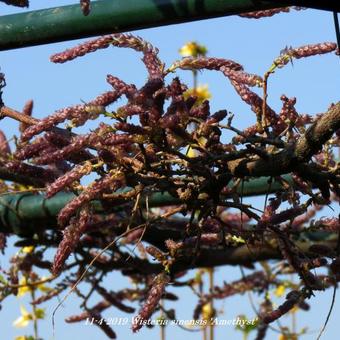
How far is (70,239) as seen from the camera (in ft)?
4.09

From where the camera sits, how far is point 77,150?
1.24 meters

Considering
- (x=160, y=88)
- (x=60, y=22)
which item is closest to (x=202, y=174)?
(x=160, y=88)

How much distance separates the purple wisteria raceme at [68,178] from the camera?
4.05ft

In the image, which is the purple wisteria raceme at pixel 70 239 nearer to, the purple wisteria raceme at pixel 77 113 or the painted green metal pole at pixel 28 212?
the purple wisteria raceme at pixel 77 113

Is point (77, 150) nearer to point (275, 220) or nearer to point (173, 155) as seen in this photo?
point (173, 155)

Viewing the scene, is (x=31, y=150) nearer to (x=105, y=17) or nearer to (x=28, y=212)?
(x=105, y=17)

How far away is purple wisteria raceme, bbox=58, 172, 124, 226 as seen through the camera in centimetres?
125

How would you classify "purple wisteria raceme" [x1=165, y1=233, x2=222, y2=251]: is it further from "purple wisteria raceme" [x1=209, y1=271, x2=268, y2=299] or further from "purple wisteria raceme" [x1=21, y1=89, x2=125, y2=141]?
"purple wisteria raceme" [x1=209, y1=271, x2=268, y2=299]

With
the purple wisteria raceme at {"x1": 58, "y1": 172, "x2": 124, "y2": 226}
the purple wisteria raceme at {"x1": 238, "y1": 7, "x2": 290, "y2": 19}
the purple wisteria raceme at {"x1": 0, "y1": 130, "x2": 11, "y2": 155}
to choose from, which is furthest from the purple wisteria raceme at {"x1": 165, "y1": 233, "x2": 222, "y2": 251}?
the purple wisteria raceme at {"x1": 0, "y1": 130, "x2": 11, "y2": 155}

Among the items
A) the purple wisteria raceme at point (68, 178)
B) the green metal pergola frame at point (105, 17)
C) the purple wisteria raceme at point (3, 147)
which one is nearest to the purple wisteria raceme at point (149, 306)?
the purple wisteria raceme at point (68, 178)

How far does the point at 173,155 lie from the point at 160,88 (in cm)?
13

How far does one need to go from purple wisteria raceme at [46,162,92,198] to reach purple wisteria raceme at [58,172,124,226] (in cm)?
2

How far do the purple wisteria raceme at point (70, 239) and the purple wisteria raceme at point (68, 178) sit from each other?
1.7 inches

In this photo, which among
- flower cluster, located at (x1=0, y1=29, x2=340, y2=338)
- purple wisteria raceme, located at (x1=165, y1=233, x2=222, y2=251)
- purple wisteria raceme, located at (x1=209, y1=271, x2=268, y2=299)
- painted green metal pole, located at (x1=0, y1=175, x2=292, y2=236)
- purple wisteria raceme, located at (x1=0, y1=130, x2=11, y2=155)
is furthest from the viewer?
purple wisteria raceme, located at (x1=209, y1=271, x2=268, y2=299)
